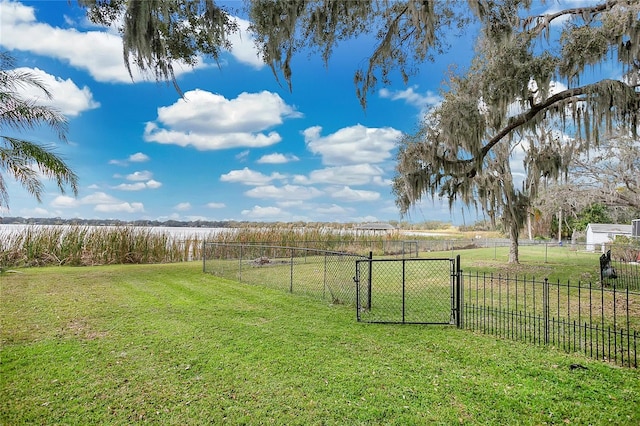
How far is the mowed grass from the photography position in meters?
3.27

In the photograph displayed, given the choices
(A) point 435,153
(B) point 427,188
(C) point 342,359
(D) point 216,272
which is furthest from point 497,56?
(D) point 216,272

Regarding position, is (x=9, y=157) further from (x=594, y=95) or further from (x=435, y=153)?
(x=594, y=95)

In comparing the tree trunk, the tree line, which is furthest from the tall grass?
the tree trunk

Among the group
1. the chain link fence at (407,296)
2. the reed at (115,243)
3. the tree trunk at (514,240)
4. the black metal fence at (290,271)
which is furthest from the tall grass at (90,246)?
the tree trunk at (514,240)

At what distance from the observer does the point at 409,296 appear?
8.98m

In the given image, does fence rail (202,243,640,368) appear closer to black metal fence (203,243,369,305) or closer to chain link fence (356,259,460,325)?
black metal fence (203,243,369,305)

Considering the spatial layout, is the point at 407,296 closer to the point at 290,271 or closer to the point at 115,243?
the point at 290,271

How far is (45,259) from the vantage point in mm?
14680

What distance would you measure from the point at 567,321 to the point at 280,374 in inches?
208

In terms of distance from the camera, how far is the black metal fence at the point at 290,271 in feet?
27.1

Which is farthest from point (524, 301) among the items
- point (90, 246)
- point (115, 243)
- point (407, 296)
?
point (90, 246)

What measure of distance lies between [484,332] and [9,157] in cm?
1039

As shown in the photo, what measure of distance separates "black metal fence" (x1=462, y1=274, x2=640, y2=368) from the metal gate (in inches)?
14.9

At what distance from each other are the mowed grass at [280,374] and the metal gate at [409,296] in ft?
1.63
